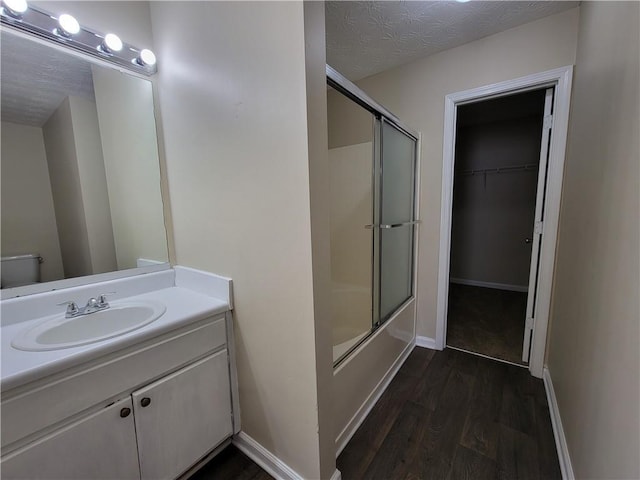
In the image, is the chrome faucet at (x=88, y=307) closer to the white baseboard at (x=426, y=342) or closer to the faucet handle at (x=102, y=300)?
the faucet handle at (x=102, y=300)

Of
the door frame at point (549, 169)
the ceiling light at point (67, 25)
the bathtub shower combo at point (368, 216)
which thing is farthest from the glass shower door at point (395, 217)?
the ceiling light at point (67, 25)

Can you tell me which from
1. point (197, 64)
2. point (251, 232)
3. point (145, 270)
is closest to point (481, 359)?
point (251, 232)

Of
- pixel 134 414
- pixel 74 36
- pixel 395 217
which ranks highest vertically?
pixel 74 36

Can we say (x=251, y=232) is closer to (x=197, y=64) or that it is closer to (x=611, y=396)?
(x=197, y=64)

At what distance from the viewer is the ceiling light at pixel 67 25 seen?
1.17 metres

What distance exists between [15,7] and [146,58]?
1.54 feet

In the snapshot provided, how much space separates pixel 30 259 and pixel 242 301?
3.16ft

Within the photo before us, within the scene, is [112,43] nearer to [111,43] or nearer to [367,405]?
[111,43]

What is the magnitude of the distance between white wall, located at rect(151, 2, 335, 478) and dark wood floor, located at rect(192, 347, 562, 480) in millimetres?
275

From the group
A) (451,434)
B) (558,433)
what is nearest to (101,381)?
(451,434)

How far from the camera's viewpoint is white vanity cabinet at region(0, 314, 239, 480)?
2.62ft

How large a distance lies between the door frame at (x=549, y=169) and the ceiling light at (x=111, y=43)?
213cm

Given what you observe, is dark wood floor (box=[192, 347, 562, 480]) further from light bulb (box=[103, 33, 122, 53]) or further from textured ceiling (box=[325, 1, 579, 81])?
textured ceiling (box=[325, 1, 579, 81])

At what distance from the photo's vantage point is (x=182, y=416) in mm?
1148
